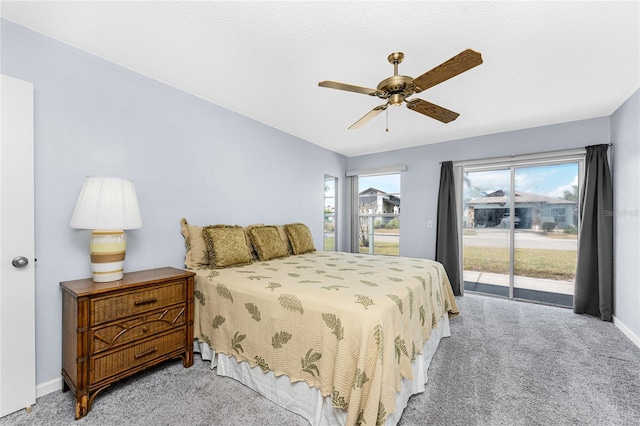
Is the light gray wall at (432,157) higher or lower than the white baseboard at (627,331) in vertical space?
higher

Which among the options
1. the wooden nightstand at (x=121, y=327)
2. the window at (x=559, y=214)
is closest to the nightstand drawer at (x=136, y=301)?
the wooden nightstand at (x=121, y=327)

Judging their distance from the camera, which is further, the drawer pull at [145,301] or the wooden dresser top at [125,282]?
the drawer pull at [145,301]

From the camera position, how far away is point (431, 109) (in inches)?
85.0

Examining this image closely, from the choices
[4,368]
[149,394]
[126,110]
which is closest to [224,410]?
[149,394]

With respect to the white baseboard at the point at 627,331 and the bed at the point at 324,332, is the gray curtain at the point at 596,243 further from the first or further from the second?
Result: the bed at the point at 324,332

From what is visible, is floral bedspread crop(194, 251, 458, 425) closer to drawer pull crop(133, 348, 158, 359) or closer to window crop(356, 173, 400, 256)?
drawer pull crop(133, 348, 158, 359)

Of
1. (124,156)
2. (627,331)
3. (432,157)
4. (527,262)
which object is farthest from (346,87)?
(527,262)

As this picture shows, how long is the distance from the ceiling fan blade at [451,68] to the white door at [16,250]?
8.43ft

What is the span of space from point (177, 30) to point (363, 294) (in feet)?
7.16

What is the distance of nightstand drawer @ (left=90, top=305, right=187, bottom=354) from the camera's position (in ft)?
5.64

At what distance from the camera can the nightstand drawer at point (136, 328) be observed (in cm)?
172

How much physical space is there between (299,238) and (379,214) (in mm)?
2167

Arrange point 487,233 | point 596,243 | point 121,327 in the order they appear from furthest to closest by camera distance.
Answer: point 487,233 < point 596,243 < point 121,327

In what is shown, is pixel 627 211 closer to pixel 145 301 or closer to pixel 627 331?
pixel 627 331
